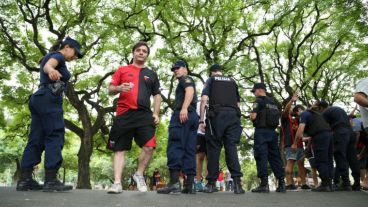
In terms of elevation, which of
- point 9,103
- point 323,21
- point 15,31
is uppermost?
point 323,21

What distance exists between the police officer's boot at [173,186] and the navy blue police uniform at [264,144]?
1.75m

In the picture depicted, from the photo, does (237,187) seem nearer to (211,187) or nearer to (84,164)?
(211,187)

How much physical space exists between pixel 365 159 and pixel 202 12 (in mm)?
10978

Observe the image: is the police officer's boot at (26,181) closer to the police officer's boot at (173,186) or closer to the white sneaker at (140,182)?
the white sneaker at (140,182)

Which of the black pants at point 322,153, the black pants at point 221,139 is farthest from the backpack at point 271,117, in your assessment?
the black pants at point 322,153

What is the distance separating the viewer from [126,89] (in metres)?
4.73

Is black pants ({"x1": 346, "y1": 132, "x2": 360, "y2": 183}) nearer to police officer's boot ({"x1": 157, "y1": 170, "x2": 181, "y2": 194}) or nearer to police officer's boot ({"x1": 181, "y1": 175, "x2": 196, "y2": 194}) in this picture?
police officer's boot ({"x1": 181, "y1": 175, "x2": 196, "y2": 194})

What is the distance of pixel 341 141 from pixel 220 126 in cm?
296

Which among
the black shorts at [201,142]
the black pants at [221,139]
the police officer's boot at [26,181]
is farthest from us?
the black shorts at [201,142]

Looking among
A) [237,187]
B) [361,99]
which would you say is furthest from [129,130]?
[361,99]

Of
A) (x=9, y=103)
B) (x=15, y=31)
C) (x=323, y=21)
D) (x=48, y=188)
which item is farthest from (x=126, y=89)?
(x=323, y=21)

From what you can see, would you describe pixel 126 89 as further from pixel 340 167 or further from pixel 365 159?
pixel 365 159

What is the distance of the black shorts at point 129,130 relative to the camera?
4.88 m

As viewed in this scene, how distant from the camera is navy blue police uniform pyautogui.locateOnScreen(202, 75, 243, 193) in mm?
5562
